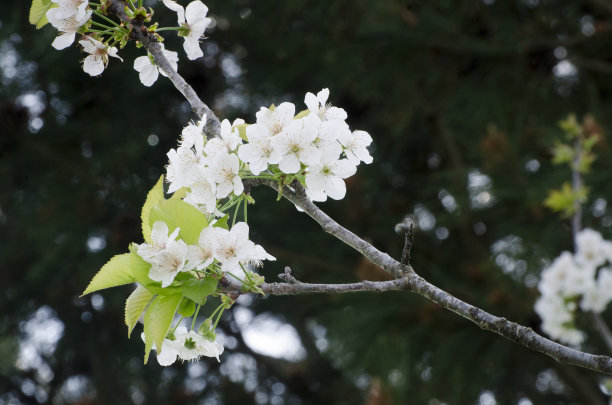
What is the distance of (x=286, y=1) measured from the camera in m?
2.99

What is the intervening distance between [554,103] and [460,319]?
1.09m

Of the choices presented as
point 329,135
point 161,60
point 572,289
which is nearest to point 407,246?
point 329,135

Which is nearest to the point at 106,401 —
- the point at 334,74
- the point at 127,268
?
the point at 334,74

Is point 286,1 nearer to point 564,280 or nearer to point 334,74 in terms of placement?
point 334,74

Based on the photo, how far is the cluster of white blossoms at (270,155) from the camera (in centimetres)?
78

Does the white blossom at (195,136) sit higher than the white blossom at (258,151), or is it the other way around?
the white blossom at (258,151)

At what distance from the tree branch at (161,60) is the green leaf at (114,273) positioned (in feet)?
0.61

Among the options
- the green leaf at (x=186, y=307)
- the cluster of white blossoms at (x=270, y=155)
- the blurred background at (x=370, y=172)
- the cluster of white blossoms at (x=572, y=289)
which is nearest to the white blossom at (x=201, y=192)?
the cluster of white blossoms at (x=270, y=155)

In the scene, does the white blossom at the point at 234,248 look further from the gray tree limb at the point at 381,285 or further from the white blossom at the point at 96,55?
the white blossom at the point at 96,55

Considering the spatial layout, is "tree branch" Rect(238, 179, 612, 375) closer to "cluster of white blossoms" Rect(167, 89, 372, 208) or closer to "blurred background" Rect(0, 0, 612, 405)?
"cluster of white blossoms" Rect(167, 89, 372, 208)

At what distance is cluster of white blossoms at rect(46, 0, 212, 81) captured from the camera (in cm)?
87

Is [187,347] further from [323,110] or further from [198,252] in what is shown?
[323,110]

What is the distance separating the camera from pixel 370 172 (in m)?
3.18

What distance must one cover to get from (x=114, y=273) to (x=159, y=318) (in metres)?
0.08
